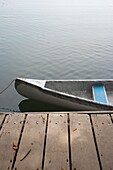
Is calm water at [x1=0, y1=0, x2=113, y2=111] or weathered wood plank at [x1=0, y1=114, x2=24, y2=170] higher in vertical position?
calm water at [x1=0, y1=0, x2=113, y2=111]

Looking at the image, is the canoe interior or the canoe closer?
the canoe

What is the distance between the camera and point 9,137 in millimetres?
2635

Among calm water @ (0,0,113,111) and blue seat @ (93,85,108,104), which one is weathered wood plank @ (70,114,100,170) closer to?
blue seat @ (93,85,108,104)

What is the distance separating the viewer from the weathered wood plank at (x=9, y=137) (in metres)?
2.27

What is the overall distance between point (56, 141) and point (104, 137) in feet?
1.82

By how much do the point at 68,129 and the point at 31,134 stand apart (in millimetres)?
456

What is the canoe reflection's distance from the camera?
744cm

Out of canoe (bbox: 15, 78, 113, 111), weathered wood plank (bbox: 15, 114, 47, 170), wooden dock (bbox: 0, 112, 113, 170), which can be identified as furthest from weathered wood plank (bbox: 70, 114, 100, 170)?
canoe (bbox: 15, 78, 113, 111)

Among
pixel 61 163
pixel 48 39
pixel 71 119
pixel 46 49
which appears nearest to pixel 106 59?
pixel 46 49

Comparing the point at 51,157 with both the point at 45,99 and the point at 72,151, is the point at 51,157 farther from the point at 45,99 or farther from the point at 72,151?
the point at 45,99

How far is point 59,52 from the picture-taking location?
551 inches

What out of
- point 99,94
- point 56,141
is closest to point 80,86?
point 99,94

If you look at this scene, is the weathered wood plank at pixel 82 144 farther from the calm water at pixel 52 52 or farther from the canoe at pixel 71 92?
the calm water at pixel 52 52

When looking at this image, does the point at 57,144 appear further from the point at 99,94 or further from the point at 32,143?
the point at 99,94
